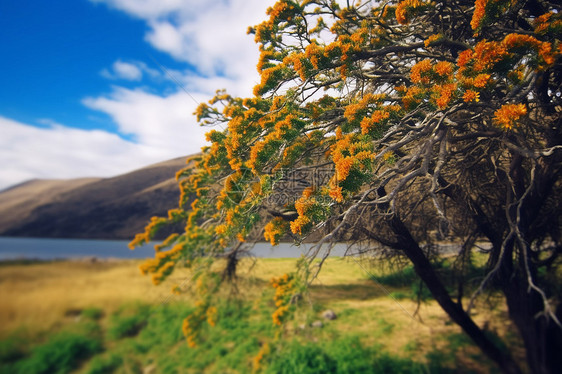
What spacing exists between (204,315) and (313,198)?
4330 millimetres

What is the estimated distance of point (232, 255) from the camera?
7.25 metres

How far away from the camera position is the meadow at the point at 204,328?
277 centimetres

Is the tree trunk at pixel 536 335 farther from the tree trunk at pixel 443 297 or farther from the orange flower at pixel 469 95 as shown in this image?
the orange flower at pixel 469 95

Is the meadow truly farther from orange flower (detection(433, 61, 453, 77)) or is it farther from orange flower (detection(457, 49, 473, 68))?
orange flower (detection(457, 49, 473, 68))

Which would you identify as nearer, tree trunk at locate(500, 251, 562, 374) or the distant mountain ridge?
tree trunk at locate(500, 251, 562, 374)

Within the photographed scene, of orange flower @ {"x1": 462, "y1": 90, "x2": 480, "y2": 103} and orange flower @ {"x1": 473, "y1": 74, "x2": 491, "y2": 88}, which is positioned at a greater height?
orange flower @ {"x1": 473, "y1": 74, "x2": 491, "y2": 88}

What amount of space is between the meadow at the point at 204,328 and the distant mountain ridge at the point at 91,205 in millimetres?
1479

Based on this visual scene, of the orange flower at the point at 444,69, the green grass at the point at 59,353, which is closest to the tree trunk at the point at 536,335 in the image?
the orange flower at the point at 444,69

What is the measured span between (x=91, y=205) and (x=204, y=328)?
1096 centimetres

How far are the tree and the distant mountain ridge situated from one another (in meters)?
2.79

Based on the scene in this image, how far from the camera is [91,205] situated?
520 inches

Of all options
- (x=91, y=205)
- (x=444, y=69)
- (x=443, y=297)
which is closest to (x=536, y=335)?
(x=443, y=297)

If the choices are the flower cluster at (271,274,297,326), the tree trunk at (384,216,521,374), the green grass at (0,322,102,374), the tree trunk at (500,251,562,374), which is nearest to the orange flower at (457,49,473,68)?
the tree trunk at (384,216,521,374)

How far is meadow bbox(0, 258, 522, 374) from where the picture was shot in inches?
109
